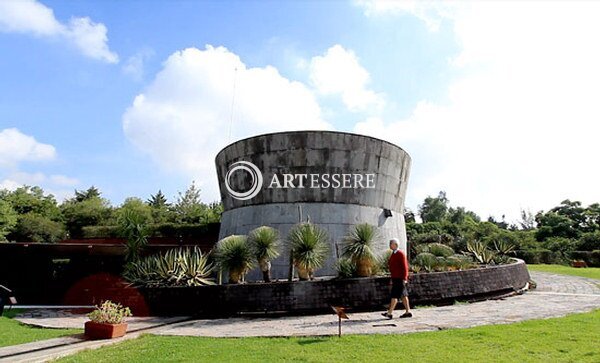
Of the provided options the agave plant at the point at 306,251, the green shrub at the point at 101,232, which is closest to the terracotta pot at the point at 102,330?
the agave plant at the point at 306,251

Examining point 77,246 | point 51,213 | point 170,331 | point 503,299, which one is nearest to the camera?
point 170,331

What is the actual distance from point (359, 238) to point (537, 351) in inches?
219

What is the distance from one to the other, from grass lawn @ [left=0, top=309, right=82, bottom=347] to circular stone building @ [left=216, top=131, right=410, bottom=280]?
661 centimetres

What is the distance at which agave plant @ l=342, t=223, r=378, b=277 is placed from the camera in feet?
33.9

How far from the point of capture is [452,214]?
71562mm

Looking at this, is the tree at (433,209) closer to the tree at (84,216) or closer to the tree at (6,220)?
the tree at (84,216)

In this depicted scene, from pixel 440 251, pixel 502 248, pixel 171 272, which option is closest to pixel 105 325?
pixel 171 272

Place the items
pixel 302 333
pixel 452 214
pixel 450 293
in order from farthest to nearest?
pixel 452 214 → pixel 450 293 → pixel 302 333

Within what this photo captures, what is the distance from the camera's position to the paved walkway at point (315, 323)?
6.76m

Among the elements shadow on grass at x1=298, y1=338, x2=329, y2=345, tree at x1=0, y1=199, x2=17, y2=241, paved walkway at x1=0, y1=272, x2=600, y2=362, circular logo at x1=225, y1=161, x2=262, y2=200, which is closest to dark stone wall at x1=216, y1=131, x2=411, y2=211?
circular logo at x1=225, y1=161, x2=262, y2=200

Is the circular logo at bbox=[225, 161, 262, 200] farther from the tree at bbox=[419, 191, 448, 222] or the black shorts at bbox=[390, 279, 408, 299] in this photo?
the tree at bbox=[419, 191, 448, 222]

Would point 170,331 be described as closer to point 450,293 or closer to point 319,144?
point 450,293

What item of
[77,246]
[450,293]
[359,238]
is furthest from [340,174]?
[77,246]

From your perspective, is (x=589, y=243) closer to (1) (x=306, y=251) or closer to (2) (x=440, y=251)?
(2) (x=440, y=251)
